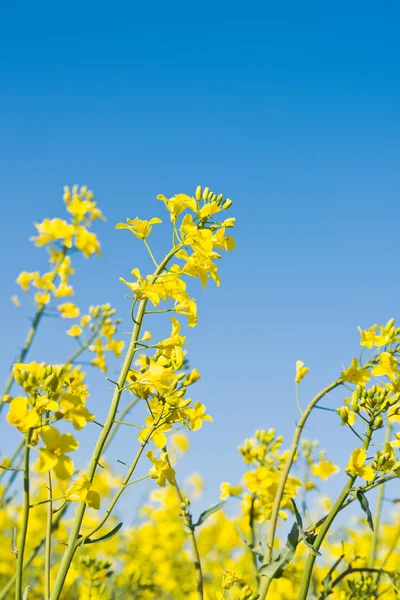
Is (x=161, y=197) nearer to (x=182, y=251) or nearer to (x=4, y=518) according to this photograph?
(x=182, y=251)

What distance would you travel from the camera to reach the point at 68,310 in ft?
17.2

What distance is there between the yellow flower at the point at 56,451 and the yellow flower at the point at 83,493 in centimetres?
5

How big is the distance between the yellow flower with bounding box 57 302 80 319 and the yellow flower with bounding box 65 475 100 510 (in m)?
3.60

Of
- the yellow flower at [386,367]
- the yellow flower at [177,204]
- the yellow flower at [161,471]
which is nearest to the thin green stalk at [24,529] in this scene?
the yellow flower at [161,471]

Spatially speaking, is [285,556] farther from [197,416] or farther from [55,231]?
[55,231]

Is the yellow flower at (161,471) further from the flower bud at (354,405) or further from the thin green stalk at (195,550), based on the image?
the flower bud at (354,405)

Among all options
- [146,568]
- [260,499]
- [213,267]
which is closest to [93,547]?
[146,568]

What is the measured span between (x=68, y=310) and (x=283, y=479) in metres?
3.30

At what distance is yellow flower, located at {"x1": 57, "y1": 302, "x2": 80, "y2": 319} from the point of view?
5.21 meters

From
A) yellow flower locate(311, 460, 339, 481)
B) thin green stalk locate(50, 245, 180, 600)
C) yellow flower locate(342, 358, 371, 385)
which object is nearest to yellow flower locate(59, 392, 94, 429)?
thin green stalk locate(50, 245, 180, 600)

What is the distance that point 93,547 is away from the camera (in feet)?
19.4

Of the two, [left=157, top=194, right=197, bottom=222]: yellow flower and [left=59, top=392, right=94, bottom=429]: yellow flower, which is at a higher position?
[left=157, top=194, right=197, bottom=222]: yellow flower

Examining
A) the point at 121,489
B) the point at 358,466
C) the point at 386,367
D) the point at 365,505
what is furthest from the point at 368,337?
the point at 121,489

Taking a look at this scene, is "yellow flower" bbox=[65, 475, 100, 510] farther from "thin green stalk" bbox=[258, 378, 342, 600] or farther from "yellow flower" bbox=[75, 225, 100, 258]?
"yellow flower" bbox=[75, 225, 100, 258]
